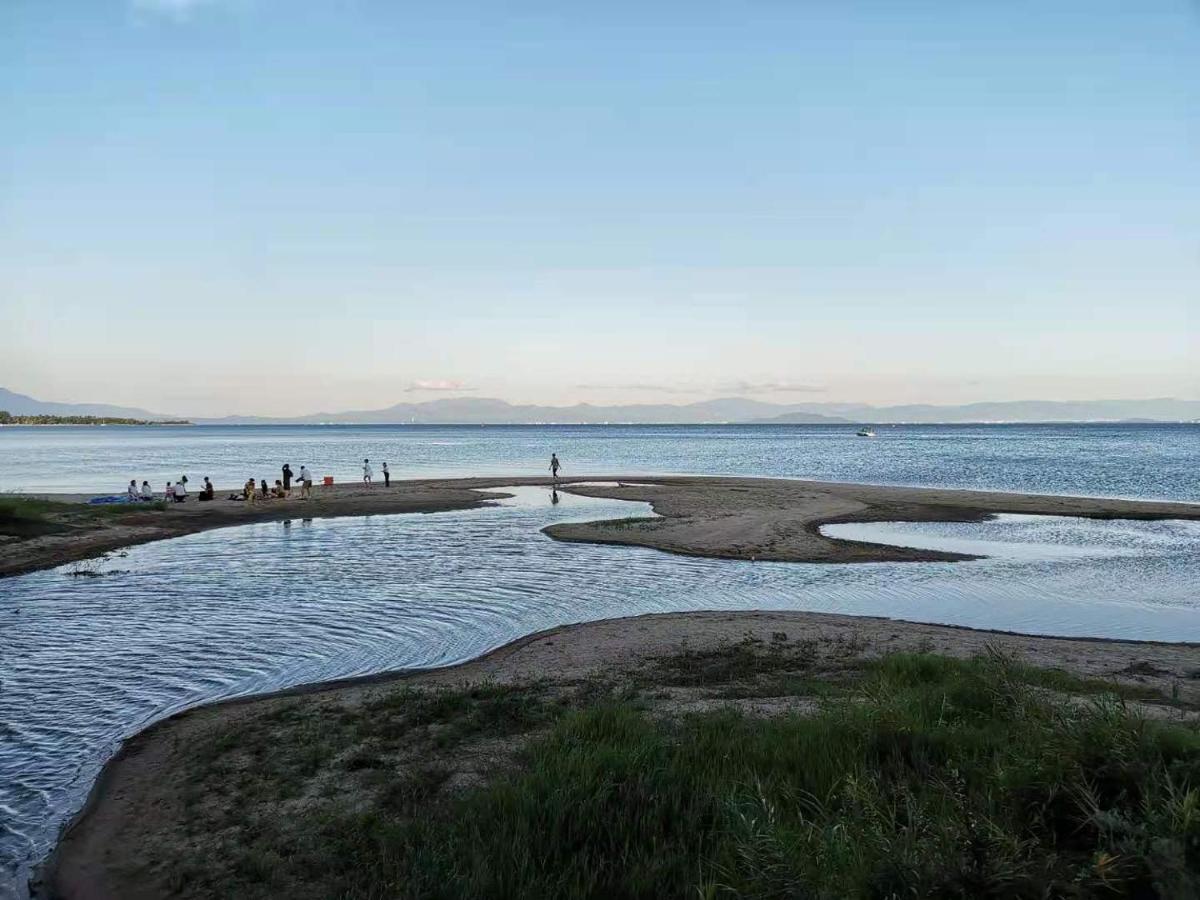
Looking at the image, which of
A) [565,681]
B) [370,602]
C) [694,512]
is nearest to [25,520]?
[370,602]

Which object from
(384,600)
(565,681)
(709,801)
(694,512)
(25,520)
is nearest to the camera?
(709,801)

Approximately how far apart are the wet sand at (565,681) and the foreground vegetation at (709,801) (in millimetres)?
282

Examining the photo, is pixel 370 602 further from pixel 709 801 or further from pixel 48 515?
pixel 48 515

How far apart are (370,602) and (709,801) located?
14.5 meters

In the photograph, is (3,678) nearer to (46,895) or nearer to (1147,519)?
(46,895)

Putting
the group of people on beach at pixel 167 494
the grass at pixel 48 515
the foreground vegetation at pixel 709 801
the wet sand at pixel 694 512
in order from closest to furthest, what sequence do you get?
the foreground vegetation at pixel 709 801
the wet sand at pixel 694 512
the grass at pixel 48 515
the group of people on beach at pixel 167 494

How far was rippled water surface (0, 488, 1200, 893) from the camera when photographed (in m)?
11.9

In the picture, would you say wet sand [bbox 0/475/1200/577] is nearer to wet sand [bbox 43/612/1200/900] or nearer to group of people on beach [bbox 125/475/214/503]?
group of people on beach [bbox 125/475/214/503]

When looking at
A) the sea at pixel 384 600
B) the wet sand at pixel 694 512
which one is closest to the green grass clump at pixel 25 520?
the wet sand at pixel 694 512

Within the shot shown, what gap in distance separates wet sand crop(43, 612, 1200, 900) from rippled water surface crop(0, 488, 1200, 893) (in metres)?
0.59

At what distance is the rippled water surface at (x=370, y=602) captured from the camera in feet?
39.0

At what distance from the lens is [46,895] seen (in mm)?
7031

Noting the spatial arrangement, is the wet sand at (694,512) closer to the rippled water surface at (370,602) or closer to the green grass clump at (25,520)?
the green grass clump at (25,520)

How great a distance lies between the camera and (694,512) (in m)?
38.9
